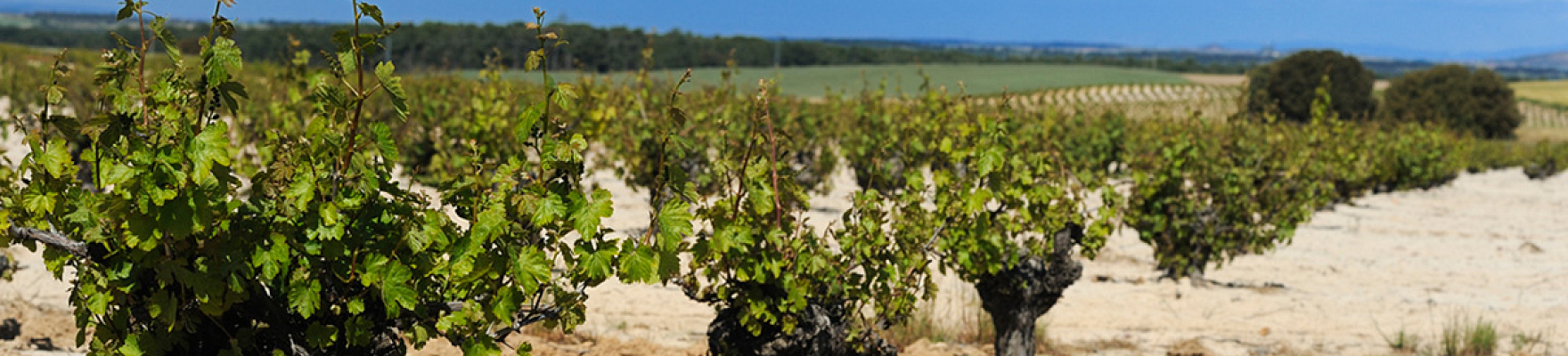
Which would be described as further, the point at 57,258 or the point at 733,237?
the point at 733,237

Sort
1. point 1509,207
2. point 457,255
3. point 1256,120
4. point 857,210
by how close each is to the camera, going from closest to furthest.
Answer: point 457,255 → point 857,210 → point 1256,120 → point 1509,207

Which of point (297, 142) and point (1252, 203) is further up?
point (297, 142)

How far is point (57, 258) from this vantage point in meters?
2.36

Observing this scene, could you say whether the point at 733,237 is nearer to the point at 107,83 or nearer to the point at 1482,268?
the point at 107,83

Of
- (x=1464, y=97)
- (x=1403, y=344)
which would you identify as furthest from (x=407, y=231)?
(x=1464, y=97)

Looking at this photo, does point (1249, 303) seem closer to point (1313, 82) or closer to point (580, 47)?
point (1313, 82)

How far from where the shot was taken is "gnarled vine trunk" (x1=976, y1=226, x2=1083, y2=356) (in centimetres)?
509

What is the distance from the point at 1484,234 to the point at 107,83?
14.8m

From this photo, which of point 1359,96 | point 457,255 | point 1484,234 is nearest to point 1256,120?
point 1484,234

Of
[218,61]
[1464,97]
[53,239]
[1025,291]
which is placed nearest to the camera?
[218,61]

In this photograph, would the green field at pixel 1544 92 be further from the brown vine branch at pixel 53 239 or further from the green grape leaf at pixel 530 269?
the brown vine branch at pixel 53 239

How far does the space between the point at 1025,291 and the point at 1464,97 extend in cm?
4832

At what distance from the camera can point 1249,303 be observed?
25.0 ft

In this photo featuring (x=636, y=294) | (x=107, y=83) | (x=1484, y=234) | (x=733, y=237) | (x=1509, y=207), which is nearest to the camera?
(x=107, y=83)
